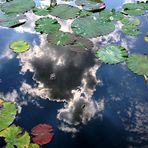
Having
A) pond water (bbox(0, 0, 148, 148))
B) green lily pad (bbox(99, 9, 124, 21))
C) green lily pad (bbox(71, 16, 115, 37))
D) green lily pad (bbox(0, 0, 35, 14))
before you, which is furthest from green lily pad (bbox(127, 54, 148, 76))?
green lily pad (bbox(0, 0, 35, 14))

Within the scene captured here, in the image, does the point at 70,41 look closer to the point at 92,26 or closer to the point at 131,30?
the point at 92,26

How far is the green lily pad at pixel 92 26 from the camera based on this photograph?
390 centimetres

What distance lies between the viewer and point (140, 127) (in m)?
2.62

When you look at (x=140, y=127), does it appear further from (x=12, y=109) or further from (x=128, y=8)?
(x=128, y=8)

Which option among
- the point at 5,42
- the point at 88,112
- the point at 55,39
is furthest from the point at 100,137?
the point at 5,42

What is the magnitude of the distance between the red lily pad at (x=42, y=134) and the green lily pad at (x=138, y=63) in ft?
4.14

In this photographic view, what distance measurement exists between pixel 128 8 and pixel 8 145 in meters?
3.00

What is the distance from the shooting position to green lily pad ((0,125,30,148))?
2408mm

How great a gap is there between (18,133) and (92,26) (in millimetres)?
2042

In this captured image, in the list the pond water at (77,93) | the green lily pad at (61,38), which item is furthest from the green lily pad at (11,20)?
the green lily pad at (61,38)

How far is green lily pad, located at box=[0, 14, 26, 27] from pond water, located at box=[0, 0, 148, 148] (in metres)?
0.26

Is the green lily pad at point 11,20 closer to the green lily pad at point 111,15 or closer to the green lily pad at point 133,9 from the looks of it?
the green lily pad at point 111,15

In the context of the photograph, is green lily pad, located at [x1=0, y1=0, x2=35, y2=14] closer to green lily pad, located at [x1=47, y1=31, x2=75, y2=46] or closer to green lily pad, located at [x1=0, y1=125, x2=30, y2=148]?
green lily pad, located at [x1=47, y1=31, x2=75, y2=46]

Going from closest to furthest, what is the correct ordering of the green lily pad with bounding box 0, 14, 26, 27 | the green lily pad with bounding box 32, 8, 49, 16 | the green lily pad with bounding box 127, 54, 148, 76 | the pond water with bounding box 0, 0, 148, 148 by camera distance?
1. the pond water with bounding box 0, 0, 148, 148
2. the green lily pad with bounding box 127, 54, 148, 76
3. the green lily pad with bounding box 0, 14, 26, 27
4. the green lily pad with bounding box 32, 8, 49, 16
